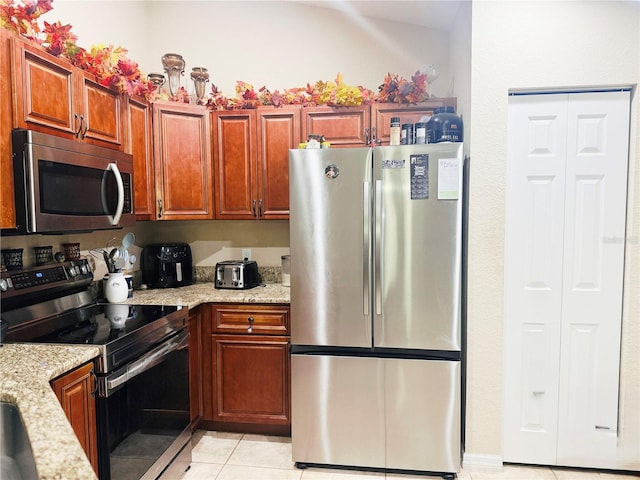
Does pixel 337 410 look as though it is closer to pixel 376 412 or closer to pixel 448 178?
pixel 376 412

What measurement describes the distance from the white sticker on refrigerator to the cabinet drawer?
3.82 ft

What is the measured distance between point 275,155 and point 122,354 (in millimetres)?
1613

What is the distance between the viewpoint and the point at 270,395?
2.61 metres

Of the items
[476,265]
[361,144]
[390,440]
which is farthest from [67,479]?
[361,144]

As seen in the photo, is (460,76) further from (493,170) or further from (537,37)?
(493,170)

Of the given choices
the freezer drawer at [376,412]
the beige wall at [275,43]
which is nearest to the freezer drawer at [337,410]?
the freezer drawer at [376,412]

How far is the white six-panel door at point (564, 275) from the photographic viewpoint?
221 cm

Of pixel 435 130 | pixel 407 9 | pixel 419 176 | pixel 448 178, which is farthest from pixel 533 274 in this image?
pixel 407 9

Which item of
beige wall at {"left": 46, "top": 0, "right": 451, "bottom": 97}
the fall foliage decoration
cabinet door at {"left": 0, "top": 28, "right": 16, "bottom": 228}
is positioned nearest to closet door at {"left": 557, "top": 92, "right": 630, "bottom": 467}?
the fall foliage decoration

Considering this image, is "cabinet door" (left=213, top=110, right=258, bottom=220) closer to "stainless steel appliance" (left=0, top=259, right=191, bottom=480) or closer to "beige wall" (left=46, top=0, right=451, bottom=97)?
"beige wall" (left=46, top=0, right=451, bottom=97)

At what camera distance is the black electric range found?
5.80 ft

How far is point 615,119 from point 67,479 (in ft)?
8.81

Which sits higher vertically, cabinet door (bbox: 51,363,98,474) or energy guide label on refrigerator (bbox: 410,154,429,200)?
energy guide label on refrigerator (bbox: 410,154,429,200)

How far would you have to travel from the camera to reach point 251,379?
2615 mm
